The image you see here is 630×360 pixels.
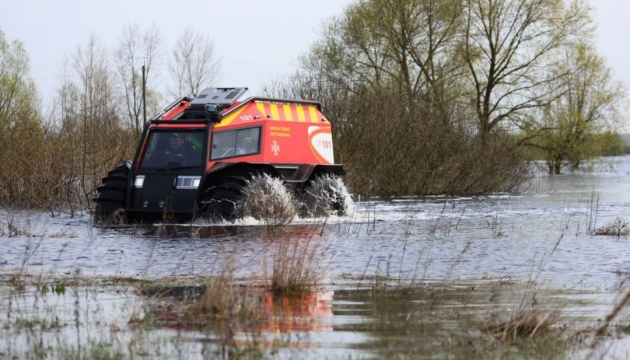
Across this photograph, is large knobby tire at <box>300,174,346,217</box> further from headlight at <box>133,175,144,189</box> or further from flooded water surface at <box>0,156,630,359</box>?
headlight at <box>133,175,144,189</box>

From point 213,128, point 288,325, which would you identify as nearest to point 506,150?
point 213,128

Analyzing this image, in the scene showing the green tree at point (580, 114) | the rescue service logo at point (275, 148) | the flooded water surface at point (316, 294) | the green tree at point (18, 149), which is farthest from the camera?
the green tree at point (580, 114)

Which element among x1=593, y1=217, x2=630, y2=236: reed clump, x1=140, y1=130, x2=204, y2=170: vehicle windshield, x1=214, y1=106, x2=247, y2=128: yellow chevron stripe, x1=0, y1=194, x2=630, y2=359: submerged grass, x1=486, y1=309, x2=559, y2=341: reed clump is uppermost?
x1=214, y1=106, x2=247, y2=128: yellow chevron stripe

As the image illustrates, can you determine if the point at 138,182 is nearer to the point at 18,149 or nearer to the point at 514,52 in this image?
the point at 18,149

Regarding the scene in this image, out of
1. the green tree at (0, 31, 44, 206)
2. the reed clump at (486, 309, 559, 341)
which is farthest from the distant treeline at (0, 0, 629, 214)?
the reed clump at (486, 309, 559, 341)

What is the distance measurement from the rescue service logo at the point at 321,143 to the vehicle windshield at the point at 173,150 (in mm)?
3024

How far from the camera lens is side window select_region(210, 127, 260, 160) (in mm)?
19969

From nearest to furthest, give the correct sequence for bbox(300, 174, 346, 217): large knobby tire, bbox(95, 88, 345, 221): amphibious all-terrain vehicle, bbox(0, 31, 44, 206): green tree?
bbox(95, 88, 345, 221): amphibious all-terrain vehicle → bbox(300, 174, 346, 217): large knobby tire → bbox(0, 31, 44, 206): green tree

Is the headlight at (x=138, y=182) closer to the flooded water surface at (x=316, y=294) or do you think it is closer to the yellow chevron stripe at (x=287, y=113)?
the flooded water surface at (x=316, y=294)

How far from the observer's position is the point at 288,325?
8.60 metres

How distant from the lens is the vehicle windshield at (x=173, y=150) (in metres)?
19.6

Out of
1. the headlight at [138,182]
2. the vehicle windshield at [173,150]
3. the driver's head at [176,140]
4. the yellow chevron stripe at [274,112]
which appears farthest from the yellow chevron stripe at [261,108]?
the headlight at [138,182]

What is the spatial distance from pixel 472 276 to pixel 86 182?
16.2 metres

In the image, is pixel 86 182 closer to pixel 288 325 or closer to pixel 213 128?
pixel 213 128
